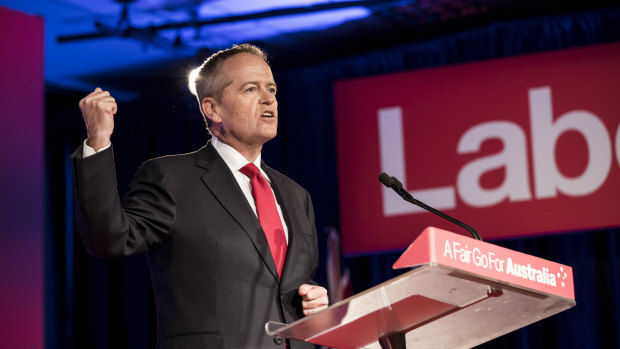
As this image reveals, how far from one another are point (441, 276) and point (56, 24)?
185 inches

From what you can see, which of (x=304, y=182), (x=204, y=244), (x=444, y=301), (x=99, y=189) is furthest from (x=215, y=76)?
(x=304, y=182)

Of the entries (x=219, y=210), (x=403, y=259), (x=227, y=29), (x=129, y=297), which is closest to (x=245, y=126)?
(x=219, y=210)

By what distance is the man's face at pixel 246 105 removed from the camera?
7.36 ft

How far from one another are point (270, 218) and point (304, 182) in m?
4.22

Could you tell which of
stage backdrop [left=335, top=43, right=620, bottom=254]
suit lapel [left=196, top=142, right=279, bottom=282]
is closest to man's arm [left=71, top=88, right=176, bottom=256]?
suit lapel [left=196, top=142, right=279, bottom=282]

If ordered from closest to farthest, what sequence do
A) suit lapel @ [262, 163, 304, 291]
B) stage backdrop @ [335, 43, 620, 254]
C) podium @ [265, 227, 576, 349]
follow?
podium @ [265, 227, 576, 349], suit lapel @ [262, 163, 304, 291], stage backdrop @ [335, 43, 620, 254]

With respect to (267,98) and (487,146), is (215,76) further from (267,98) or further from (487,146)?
(487,146)

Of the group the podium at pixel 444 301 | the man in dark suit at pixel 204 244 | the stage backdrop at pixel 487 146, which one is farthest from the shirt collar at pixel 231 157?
the stage backdrop at pixel 487 146

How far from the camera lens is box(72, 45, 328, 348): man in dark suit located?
174cm

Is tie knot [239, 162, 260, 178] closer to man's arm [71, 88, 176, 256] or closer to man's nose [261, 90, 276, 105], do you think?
man's nose [261, 90, 276, 105]

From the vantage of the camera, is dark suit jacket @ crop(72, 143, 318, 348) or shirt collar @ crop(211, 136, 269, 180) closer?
dark suit jacket @ crop(72, 143, 318, 348)

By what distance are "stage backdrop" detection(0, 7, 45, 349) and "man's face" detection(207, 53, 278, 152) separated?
5.66 feet

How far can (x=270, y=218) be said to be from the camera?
2.10 meters

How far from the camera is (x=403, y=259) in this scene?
150 cm
